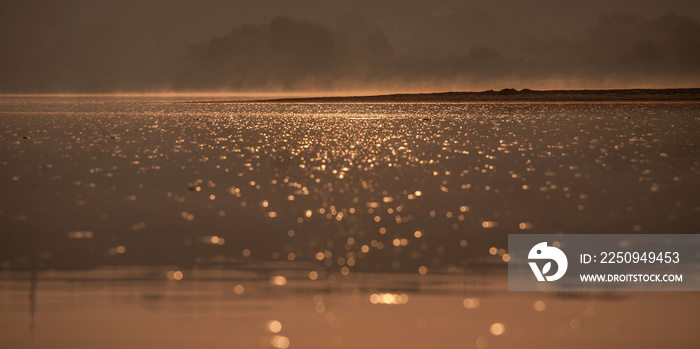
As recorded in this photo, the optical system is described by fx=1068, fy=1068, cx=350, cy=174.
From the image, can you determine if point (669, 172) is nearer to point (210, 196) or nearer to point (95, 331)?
point (210, 196)

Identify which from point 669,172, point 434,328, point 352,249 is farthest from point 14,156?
point 434,328

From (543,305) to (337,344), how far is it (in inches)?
160

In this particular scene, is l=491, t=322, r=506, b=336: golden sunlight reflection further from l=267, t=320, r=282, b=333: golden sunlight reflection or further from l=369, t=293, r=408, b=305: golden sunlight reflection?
l=267, t=320, r=282, b=333: golden sunlight reflection

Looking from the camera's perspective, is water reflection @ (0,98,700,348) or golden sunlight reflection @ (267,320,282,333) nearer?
golden sunlight reflection @ (267,320,282,333)

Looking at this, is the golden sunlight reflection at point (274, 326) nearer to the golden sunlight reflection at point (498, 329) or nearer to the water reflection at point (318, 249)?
the water reflection at point (318, 249)

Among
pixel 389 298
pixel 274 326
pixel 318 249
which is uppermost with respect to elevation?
pixel 318 249

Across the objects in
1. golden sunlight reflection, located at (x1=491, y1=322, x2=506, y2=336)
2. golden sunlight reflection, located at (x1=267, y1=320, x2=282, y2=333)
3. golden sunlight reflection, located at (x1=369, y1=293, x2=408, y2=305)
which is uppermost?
golden sunlight reflection, located at (x1=369, y1=293, x2=408, y2=305)

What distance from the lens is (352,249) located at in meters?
21.7

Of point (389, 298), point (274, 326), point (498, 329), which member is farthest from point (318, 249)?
point (498, 329)

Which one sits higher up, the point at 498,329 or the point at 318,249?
the point at 318,249

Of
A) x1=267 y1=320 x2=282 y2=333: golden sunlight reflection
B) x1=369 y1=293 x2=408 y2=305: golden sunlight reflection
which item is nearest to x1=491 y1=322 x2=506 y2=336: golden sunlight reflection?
x1=369 y1=293 x2=408 y2=305: golden sunlight reflection

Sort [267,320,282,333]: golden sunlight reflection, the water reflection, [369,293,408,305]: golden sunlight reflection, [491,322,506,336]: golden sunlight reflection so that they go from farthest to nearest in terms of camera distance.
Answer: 1. [369,293,408,305]: golden sunlight reflection
2. the water reflection
3. [267,320,282,333]: golden sunlight reflection
4. [491,322,506,336]: golden sunlight reflection

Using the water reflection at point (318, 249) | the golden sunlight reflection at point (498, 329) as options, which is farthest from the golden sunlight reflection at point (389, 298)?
the golden sunlight reflection at point (498, 329)

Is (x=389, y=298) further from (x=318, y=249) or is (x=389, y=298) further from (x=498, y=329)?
(x=318, y=249)
